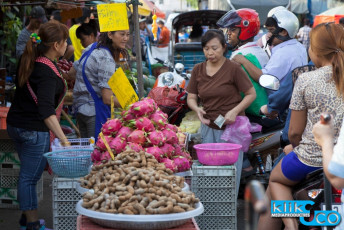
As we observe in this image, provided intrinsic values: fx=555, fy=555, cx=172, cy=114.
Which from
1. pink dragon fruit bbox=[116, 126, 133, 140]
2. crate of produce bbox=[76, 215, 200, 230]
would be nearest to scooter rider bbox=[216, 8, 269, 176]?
pink dragon fruit bbox=[116, 126, 133, 140]

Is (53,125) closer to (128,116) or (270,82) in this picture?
(128,116)

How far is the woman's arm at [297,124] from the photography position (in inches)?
153

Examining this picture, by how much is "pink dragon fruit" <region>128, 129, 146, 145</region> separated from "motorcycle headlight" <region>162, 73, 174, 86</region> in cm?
337

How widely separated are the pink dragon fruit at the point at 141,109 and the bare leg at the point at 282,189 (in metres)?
1.07

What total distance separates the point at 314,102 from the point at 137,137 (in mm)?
1327

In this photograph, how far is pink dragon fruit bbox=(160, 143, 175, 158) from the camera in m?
4.27

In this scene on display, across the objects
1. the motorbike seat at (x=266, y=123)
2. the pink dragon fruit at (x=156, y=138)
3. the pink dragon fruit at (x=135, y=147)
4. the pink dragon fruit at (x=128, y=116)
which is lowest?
the motorbike seat at (x=266, y=123)

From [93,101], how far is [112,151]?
1.75 metres

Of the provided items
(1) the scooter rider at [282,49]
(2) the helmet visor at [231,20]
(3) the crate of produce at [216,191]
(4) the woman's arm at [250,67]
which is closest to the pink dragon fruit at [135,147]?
(3) the crate of produce at [216,191]

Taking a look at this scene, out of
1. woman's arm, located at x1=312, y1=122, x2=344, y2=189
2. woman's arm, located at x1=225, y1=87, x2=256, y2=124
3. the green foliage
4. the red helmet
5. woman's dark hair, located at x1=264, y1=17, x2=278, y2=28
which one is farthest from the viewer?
the green foliage

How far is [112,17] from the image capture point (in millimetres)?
5418

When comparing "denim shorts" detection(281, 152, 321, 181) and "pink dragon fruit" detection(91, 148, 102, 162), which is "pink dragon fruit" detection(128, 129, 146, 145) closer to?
"pink dragon fruit" detection(91, 148, 102, 162)

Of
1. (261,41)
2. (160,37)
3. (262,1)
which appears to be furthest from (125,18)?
(160,37)

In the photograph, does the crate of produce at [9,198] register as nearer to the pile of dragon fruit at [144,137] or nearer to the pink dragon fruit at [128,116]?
the pile of dragon fruit at [144,137]
